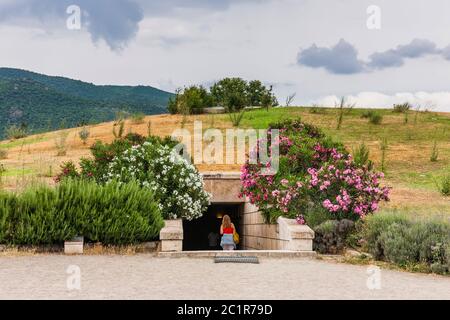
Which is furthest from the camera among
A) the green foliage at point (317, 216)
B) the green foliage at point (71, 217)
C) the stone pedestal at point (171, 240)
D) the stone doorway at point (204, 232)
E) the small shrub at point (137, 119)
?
the small shrub at point (137, 119)

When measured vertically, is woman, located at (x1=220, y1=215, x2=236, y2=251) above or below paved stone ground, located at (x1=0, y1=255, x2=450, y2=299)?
below

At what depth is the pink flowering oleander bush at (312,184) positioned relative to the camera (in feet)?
50.2

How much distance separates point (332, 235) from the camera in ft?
47.3

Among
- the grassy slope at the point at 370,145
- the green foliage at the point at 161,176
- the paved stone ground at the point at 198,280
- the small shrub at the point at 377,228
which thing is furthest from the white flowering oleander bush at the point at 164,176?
the grassy slope at the point at 370,145

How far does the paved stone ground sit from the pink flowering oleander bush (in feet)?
9.03

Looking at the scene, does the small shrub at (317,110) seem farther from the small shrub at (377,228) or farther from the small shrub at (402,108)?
the small shrub at (377,228)

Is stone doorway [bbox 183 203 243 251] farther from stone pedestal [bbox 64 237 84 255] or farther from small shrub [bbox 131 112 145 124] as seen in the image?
stone pedestal [bbox 64 237 84 255]

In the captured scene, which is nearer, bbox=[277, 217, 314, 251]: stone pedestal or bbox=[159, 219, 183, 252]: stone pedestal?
bbox=[159, 219, 183, 252]: stone pedestal

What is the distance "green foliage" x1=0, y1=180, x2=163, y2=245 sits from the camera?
44.9 ft

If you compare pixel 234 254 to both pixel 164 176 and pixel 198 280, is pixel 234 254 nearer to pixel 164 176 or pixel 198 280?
pixel 198 280

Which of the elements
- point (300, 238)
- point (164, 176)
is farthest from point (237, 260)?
point (164, 176)

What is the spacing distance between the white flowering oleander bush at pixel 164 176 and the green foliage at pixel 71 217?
6.35 ft

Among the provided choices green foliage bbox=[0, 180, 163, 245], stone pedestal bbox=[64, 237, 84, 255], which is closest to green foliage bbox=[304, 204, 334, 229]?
green foliage bbox=[0, 180, 163, 245]
